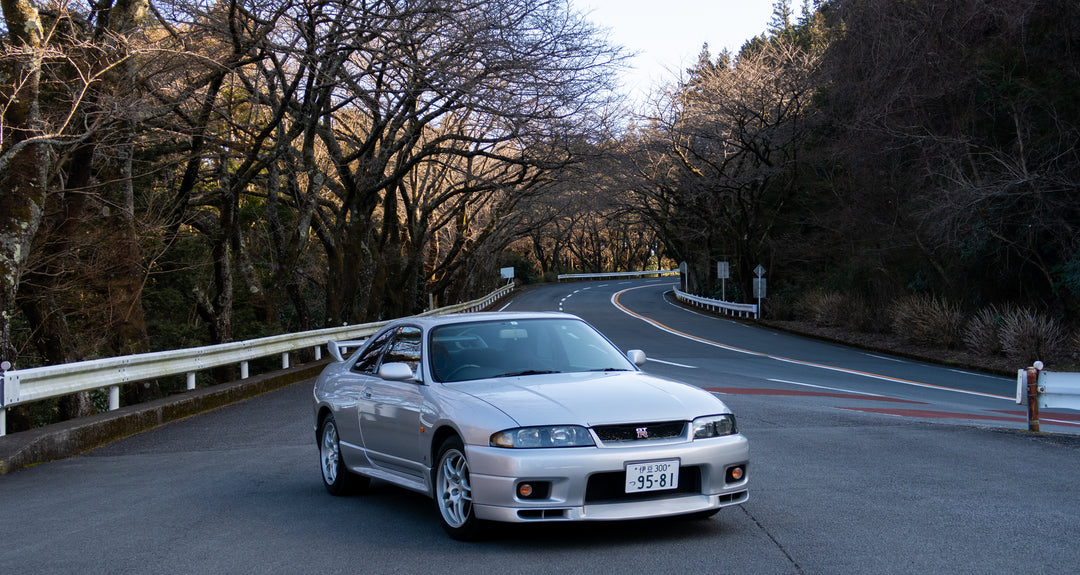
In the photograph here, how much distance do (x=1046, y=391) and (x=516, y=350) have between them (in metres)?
7.31

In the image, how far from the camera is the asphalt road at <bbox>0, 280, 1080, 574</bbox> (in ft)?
18.5

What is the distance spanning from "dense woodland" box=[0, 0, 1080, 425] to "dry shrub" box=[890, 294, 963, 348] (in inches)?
4.1

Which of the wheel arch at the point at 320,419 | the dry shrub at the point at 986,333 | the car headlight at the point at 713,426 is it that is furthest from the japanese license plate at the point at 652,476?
the dry shrub at the point at 986,333

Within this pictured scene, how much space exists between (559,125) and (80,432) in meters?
15.6

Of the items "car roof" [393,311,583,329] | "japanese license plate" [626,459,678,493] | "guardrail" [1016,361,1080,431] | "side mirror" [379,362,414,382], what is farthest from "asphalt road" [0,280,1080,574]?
"car roof" [393,311,583,329]

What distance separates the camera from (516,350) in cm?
729

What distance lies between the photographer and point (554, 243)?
113438 millimetres

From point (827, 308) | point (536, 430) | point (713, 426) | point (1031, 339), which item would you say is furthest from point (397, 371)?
point (827, 308)

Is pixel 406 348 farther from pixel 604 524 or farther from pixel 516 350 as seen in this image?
pixel 604 524

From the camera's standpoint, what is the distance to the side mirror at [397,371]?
6.89 meters

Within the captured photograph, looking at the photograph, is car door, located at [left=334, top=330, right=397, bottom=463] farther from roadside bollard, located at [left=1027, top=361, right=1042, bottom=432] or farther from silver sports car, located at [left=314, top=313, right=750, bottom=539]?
roadside bollard, located at [left=1027, top=361, right=1042, bottom=432]

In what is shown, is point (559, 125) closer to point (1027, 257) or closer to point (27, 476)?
point (1027, 257)

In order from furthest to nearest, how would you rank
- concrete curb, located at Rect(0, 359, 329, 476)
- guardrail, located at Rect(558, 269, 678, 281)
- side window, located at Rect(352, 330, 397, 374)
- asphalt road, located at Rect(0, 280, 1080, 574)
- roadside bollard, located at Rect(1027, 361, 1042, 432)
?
guardrail, located at Rect(558, 269, 678, 281), roadside bollard, located at Rect(1027, 361, 1042, 432), concrete curb, located at Rect(0, 359, 329, 476), side window, located at Rect(352, 330, 397, 374), asphalt road, located at Rect(0, 280, 1080, 574)

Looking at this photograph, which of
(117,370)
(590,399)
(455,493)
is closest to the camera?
(590,399)
